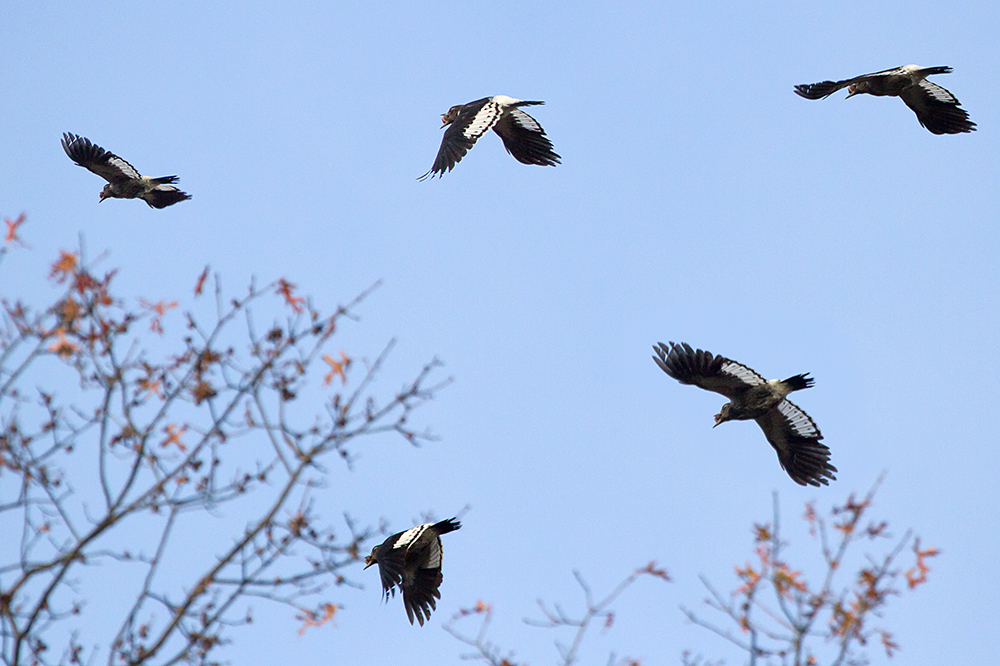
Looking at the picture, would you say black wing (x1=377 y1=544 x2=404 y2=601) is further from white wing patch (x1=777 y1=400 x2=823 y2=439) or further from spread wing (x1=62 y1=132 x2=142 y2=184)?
spread wing (x1=62 y1=132 x2=142 y2=184)

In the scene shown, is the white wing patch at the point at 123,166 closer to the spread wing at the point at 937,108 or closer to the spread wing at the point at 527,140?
the spread wing at the point at 527,140

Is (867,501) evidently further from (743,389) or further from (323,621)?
(743,389)

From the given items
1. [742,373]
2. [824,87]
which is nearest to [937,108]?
[824,87]

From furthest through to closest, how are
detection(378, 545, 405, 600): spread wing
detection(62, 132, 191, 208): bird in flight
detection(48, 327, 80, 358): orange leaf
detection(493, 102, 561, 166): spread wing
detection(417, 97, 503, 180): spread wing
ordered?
1. detection(62, 132, 191, 208): bird in flight
2. detection(493, 102, 561, 166): spread wing
3. detection(417, 97, 503, 180): spread wing
4. detection(378, 545, 405, 600): spread wing
5. detection(48, 327, 80, 358): orange leaf

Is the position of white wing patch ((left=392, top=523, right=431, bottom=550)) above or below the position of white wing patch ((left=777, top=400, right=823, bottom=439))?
below

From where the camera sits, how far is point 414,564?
34.0ft

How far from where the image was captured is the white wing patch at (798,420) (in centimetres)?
1150

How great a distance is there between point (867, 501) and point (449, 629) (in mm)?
2487

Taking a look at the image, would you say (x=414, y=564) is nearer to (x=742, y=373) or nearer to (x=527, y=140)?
(x=742, y=373)

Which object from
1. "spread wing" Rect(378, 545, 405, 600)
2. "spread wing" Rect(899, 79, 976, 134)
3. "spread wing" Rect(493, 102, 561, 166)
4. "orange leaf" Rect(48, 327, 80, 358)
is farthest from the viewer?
"spread wing" Rect(493, 102, 561, 166)

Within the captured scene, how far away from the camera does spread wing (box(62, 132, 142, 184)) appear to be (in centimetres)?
1450

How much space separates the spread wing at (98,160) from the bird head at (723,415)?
797 cm

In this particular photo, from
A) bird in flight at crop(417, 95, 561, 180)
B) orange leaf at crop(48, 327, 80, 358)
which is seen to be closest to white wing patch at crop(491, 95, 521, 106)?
bird in flight at crop(417, 95, 561, 180)

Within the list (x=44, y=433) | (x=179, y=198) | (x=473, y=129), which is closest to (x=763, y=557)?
(x=44, y=433)
